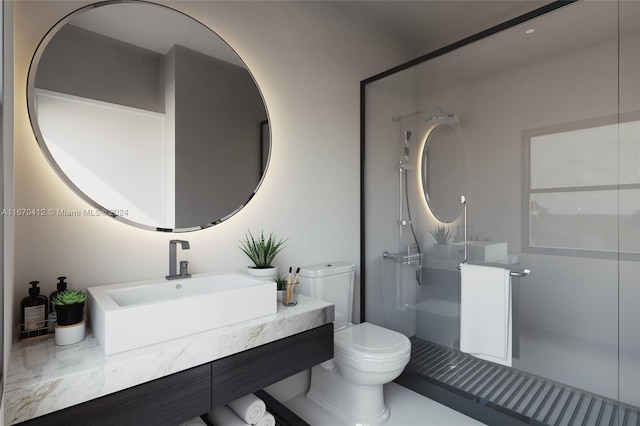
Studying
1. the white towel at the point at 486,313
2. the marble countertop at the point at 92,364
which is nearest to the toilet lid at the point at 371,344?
the white towel at the point at 486,313

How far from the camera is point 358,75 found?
2727 mm

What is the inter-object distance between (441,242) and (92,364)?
6.14 ft

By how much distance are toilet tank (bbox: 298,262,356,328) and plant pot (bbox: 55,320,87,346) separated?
3.90 ft

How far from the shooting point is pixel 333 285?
224 cm

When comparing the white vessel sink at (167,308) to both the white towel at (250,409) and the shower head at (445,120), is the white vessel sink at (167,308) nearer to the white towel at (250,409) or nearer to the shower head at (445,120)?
the white towel at (250,409)

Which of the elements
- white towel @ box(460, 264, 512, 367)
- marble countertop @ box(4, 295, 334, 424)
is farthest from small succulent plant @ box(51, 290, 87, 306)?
white towel @ box(460, 264, 512, 367)

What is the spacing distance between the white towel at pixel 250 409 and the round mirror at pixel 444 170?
4.82ft

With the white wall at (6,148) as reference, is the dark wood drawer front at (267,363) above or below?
below

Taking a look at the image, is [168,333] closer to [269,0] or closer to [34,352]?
[34,352]

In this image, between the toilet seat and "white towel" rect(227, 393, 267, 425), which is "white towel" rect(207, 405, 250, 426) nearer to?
"white towel" rect(227, 393, 267, 425)

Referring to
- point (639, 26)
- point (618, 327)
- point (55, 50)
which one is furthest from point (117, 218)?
point (639, 26)

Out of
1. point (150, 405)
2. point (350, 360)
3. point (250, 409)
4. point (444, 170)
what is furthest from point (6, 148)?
point (444, 170)

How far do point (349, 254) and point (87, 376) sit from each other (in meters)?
1.86

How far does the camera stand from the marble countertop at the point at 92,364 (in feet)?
3.10
